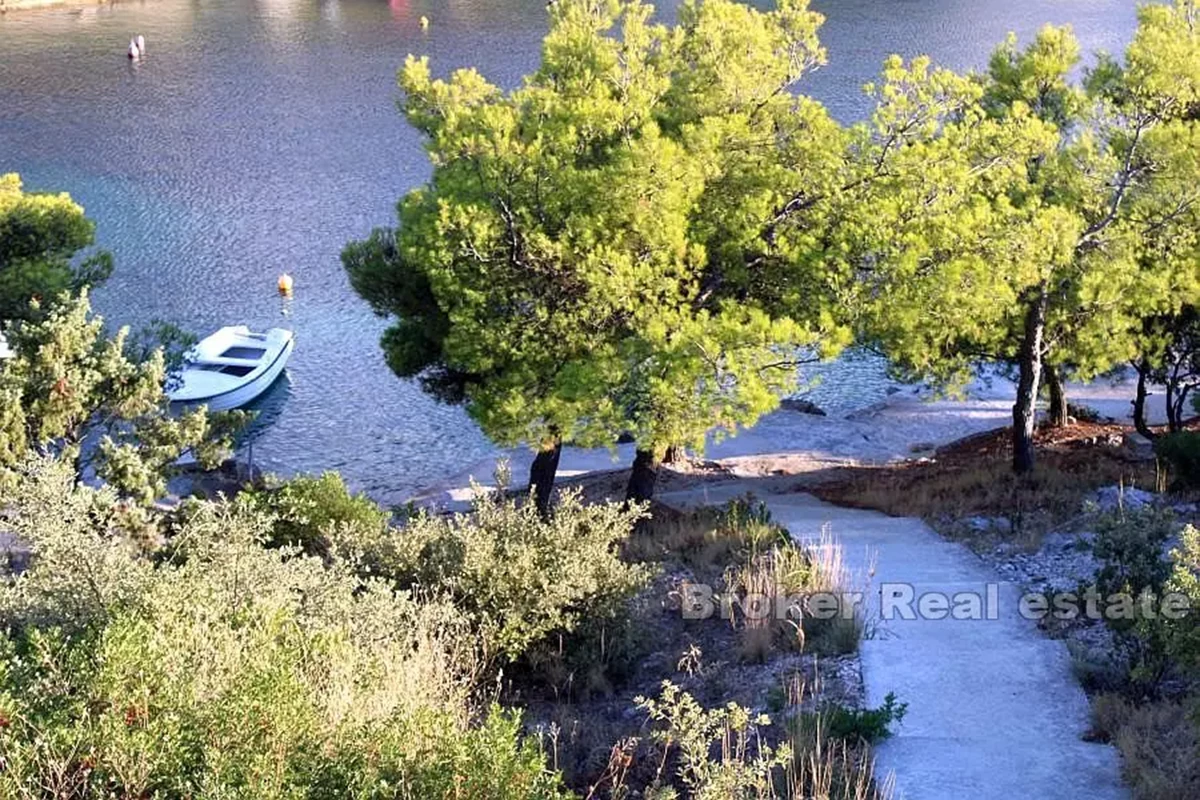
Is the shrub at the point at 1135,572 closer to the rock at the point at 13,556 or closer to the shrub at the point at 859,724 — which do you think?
the shrub at the point at 859,724

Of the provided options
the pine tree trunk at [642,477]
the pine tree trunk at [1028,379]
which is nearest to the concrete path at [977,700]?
the pine tree trunk at [642,477]

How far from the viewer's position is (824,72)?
2031 inches

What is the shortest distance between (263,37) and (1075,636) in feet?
193

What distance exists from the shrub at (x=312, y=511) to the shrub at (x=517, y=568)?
10.8ft

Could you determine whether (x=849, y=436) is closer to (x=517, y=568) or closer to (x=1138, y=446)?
(x=1138, y=446)

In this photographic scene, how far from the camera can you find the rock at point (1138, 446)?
853 inches

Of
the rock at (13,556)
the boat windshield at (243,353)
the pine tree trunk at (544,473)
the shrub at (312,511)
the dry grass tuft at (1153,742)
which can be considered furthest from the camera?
the boat windshield at (243,353)

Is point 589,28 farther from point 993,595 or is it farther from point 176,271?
point 176,271

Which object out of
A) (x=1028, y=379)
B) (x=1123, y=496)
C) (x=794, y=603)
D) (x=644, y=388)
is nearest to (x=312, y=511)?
(x=644, y=388)

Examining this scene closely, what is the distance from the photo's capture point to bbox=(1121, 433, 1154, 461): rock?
71.1 feet

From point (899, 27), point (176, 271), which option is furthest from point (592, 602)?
point (899, 27)

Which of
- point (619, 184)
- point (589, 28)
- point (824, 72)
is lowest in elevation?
point (619, 184)

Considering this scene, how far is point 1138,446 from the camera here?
22.9m

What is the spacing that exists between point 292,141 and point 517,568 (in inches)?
1470
